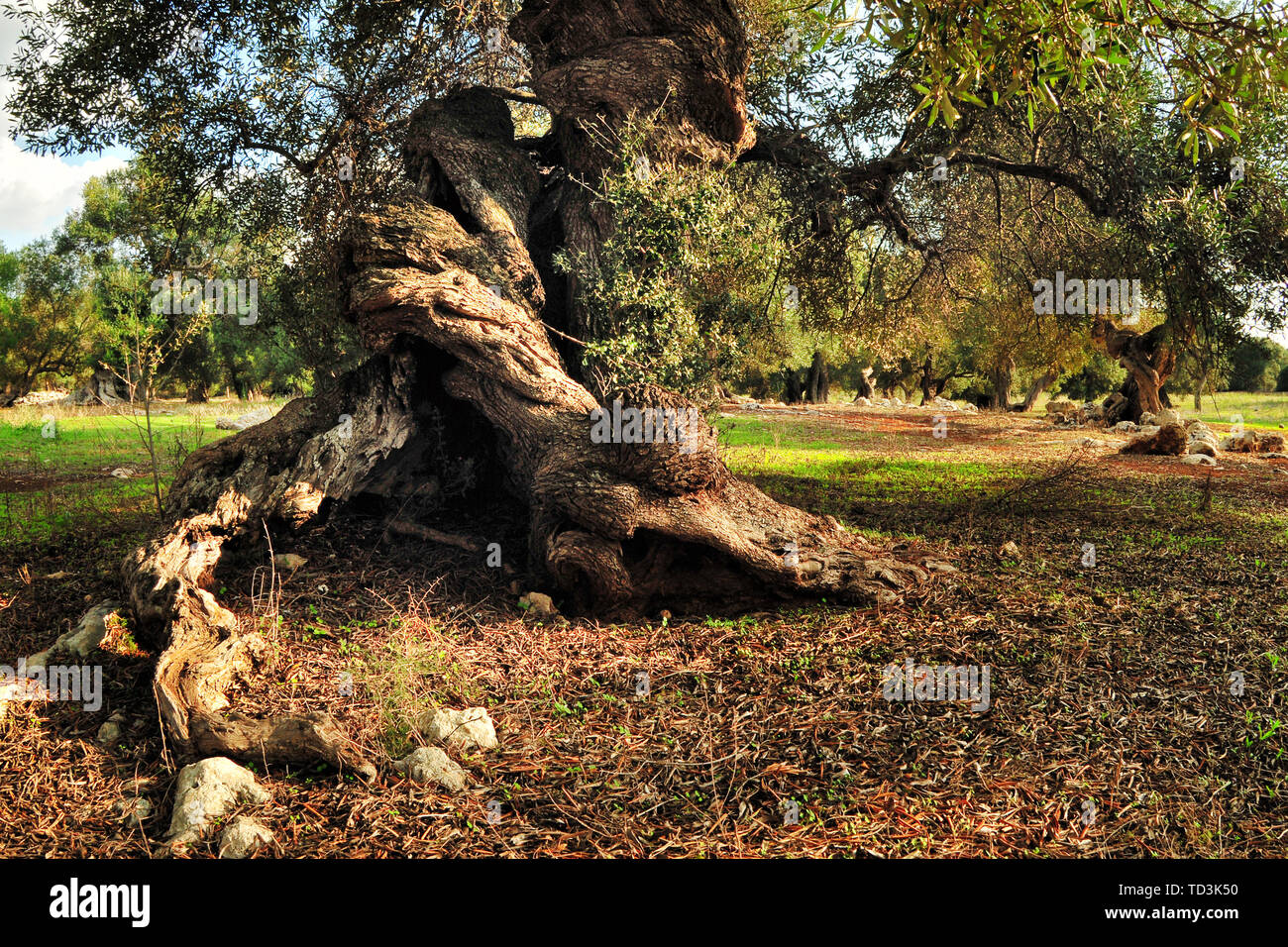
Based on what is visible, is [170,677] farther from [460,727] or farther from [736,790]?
[736,790]

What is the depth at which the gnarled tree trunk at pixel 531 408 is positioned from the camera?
621cm

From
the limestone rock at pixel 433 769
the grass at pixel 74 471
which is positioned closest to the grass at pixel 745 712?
the limestone rock at pixel 433 769

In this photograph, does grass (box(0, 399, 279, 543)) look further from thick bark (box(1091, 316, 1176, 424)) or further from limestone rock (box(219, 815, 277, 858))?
thick bark (box(1091, 316, 1176, 424))

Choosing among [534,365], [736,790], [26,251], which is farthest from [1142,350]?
[26,251]

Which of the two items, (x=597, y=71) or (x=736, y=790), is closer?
(x=736, y=790)

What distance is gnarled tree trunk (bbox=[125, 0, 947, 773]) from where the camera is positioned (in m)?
6.21

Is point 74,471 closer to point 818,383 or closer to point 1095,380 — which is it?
point 818,383

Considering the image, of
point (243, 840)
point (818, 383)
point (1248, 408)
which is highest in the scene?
point (818, 383)

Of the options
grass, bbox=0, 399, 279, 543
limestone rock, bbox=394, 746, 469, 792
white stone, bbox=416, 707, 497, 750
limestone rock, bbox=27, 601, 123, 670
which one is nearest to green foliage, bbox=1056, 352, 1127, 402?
grass, bbox=0, 399, 279, 543

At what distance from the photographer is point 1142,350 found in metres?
22.9

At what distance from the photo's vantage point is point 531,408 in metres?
6.86

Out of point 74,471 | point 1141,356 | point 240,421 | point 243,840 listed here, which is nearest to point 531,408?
point 243,840

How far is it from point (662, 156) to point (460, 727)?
17.9 ft

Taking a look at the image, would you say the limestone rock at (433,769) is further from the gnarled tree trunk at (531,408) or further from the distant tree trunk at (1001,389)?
the distant tree trunk at (1001,389)
